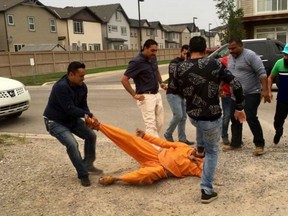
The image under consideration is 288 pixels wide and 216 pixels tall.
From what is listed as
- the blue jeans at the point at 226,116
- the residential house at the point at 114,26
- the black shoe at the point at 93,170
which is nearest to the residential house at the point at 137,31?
the residential house at the point at 114,26

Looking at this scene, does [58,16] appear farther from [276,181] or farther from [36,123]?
[276,181]

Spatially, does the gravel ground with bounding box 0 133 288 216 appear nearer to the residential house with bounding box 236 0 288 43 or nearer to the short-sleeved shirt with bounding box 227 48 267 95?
the short-sleeved shirt with bounding box 227 48 267 95

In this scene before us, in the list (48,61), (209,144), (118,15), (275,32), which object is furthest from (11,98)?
(118,15)

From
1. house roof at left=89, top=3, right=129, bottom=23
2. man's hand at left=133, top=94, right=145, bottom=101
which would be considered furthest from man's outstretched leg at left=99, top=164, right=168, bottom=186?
house roof at left=89, top=3, right=129, bottom=23

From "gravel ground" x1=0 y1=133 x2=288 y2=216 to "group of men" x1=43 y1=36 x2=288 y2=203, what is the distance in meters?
0.17

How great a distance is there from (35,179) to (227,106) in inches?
126

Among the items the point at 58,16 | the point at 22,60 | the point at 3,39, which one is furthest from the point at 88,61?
the point at 58,16

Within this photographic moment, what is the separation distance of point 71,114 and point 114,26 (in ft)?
194

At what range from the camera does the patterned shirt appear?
3.74m

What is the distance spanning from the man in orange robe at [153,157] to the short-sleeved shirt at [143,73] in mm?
1031

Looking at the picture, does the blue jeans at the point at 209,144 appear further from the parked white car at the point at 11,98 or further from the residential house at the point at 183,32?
the residential house at the point at 183,32

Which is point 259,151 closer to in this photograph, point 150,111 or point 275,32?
point 150,111

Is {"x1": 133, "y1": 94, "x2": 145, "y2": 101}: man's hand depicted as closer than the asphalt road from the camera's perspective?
Yes

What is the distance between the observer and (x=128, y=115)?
975cm
